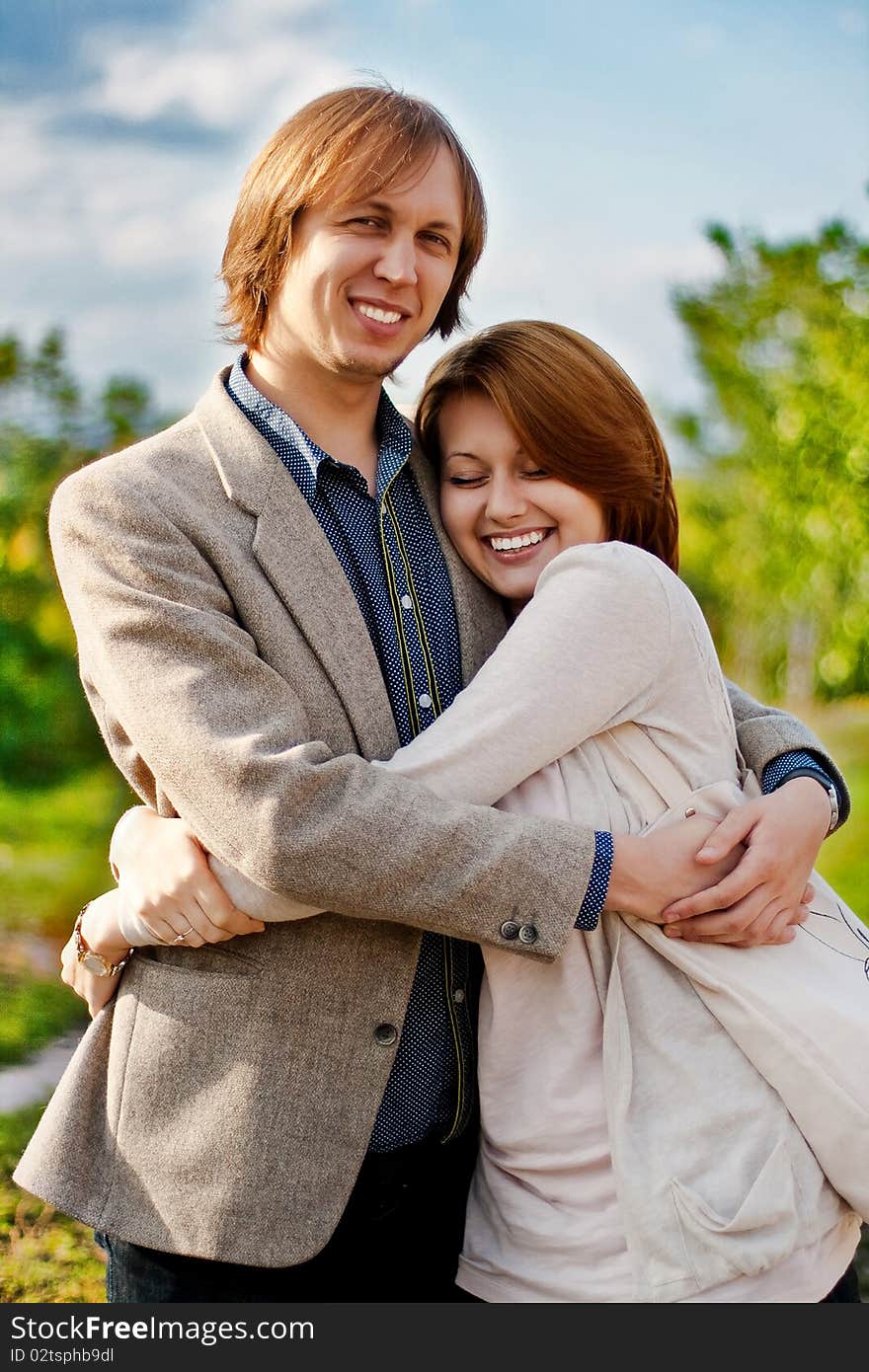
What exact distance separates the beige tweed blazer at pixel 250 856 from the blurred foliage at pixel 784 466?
3551mm

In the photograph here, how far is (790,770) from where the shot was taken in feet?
6.66

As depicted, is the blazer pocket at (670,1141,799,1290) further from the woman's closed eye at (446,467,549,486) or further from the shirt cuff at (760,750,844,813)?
the woman's closed eye at (446,467,549,486)

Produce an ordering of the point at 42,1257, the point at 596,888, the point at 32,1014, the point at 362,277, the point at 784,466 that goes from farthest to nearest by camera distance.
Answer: the point at 784,466 → the point at 32,1014 → the point at 42,1257 → the point at 362,277 → the point at 596,888

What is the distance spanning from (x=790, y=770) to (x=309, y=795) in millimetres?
801

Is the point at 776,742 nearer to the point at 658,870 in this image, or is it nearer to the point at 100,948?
the point at 658,870

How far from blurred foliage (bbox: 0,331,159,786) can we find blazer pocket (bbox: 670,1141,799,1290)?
18.9ft

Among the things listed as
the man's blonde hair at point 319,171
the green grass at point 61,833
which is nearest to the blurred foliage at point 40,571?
the green grass at point 61,833

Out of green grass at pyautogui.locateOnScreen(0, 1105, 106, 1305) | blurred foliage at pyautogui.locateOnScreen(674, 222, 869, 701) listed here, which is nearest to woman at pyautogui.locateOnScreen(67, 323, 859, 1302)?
green grass at pyautogui.locateOnScreen(0, 1105, 106, 1305)

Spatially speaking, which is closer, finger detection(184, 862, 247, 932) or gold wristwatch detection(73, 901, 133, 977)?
finger detection(184, 862, 247, 932)

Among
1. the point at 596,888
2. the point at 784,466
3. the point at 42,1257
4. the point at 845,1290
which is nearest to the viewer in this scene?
the point at 596,888

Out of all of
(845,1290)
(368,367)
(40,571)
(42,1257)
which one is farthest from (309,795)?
(40,571)

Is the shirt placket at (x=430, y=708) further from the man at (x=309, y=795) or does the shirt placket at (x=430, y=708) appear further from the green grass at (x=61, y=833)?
the green grass at (x=61, y=833)

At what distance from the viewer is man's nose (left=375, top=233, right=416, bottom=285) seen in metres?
1.93

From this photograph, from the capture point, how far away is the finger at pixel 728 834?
1.78 meters
